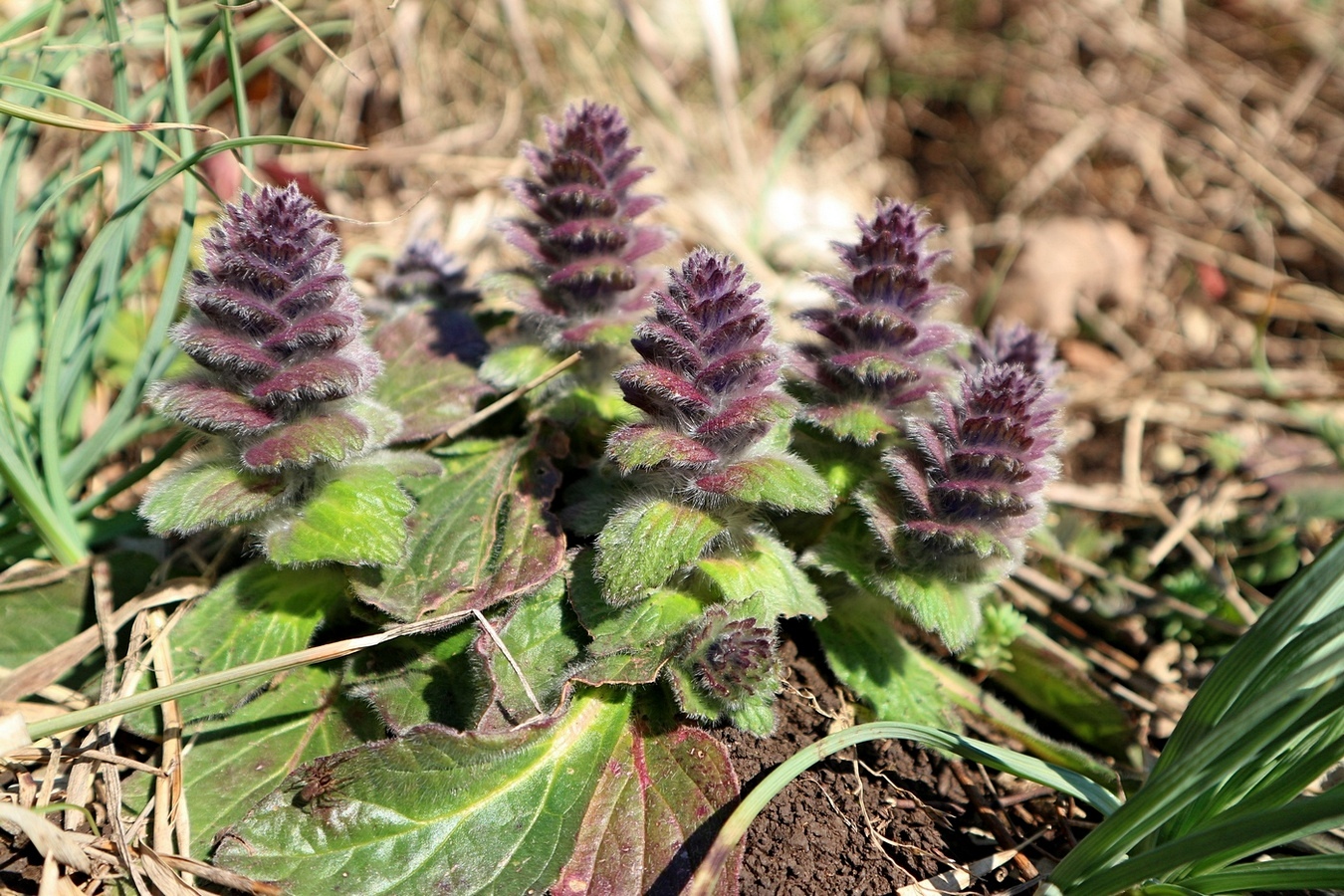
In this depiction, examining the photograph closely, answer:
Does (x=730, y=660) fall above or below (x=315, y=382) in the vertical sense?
below

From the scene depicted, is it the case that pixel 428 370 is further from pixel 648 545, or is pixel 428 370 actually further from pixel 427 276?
pixel 648 545

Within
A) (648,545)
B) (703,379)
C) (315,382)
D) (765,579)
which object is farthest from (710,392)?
(315,382)

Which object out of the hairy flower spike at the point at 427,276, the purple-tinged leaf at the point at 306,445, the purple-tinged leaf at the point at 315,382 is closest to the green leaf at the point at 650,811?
the purple-tinged leaf at the point at 306,445

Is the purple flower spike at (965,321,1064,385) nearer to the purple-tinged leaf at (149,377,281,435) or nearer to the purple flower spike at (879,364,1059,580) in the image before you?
the purple flower spike at (879,364,1059,580)

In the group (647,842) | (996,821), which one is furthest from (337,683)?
(996,821)

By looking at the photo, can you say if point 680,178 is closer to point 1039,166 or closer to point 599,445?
point 1039,166

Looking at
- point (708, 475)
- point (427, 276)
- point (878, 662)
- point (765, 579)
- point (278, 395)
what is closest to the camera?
point (278, 395)
